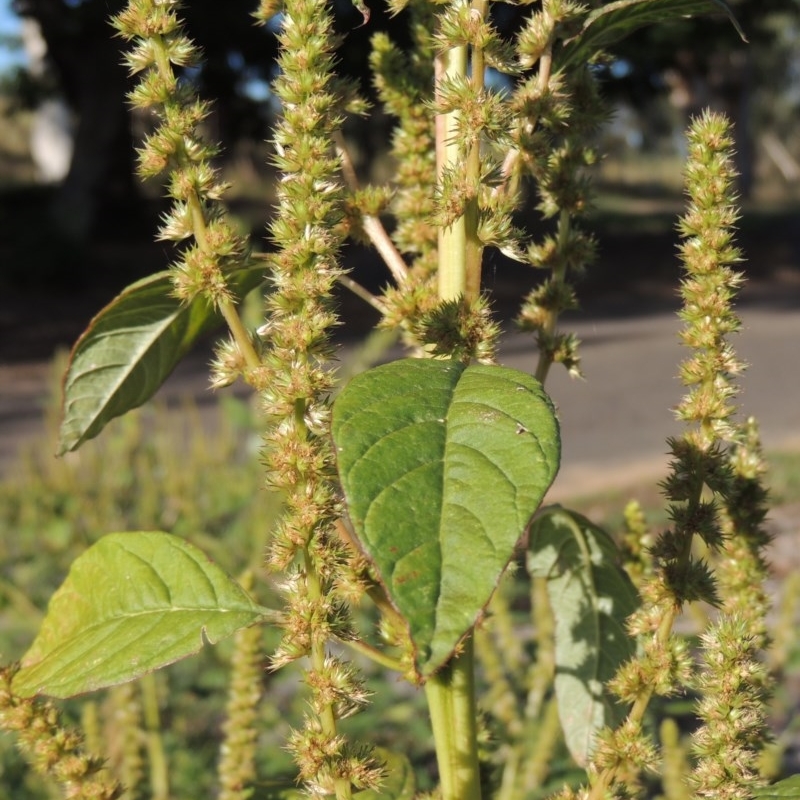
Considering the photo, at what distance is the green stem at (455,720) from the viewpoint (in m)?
0.81

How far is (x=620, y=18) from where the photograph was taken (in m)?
0.86

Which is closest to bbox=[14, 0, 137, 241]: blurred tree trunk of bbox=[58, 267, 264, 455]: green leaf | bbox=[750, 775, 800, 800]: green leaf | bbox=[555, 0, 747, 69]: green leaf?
bbox=[58, 267, 264, 455]: green leaf

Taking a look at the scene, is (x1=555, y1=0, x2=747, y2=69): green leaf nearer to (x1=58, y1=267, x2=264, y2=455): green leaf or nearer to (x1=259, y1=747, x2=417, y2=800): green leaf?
(x1=58, y1=267, x2=264, y2=455): green leaf

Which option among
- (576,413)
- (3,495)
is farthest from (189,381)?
(3,495)

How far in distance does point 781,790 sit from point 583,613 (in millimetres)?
297

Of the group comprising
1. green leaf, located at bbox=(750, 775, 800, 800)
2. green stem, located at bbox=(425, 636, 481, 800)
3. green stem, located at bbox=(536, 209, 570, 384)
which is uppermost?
green stem, located at bbox=(536, 209, 570, 384)

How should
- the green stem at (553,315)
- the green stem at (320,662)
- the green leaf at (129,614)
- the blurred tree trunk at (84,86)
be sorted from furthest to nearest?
the blurred tree trunk at (84,86) → the green stem at (553,315) → the green leaf at (129,614) → the green stem at (320,662)

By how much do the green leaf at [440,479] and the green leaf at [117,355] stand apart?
1.15ft

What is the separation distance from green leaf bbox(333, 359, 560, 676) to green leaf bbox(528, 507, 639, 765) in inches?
16.2

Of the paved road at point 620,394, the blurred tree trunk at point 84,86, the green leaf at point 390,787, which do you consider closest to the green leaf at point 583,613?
the green leaf at point 390,787

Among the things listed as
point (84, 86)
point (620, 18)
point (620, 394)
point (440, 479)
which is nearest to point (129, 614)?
point (440, 479)

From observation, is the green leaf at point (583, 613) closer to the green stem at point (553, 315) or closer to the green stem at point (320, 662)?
the green stem at point (553, 315)

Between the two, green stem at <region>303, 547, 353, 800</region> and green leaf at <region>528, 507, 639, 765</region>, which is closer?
green stem at <region>303, 547, 353, 800</region>

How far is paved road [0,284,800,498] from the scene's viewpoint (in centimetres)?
693
